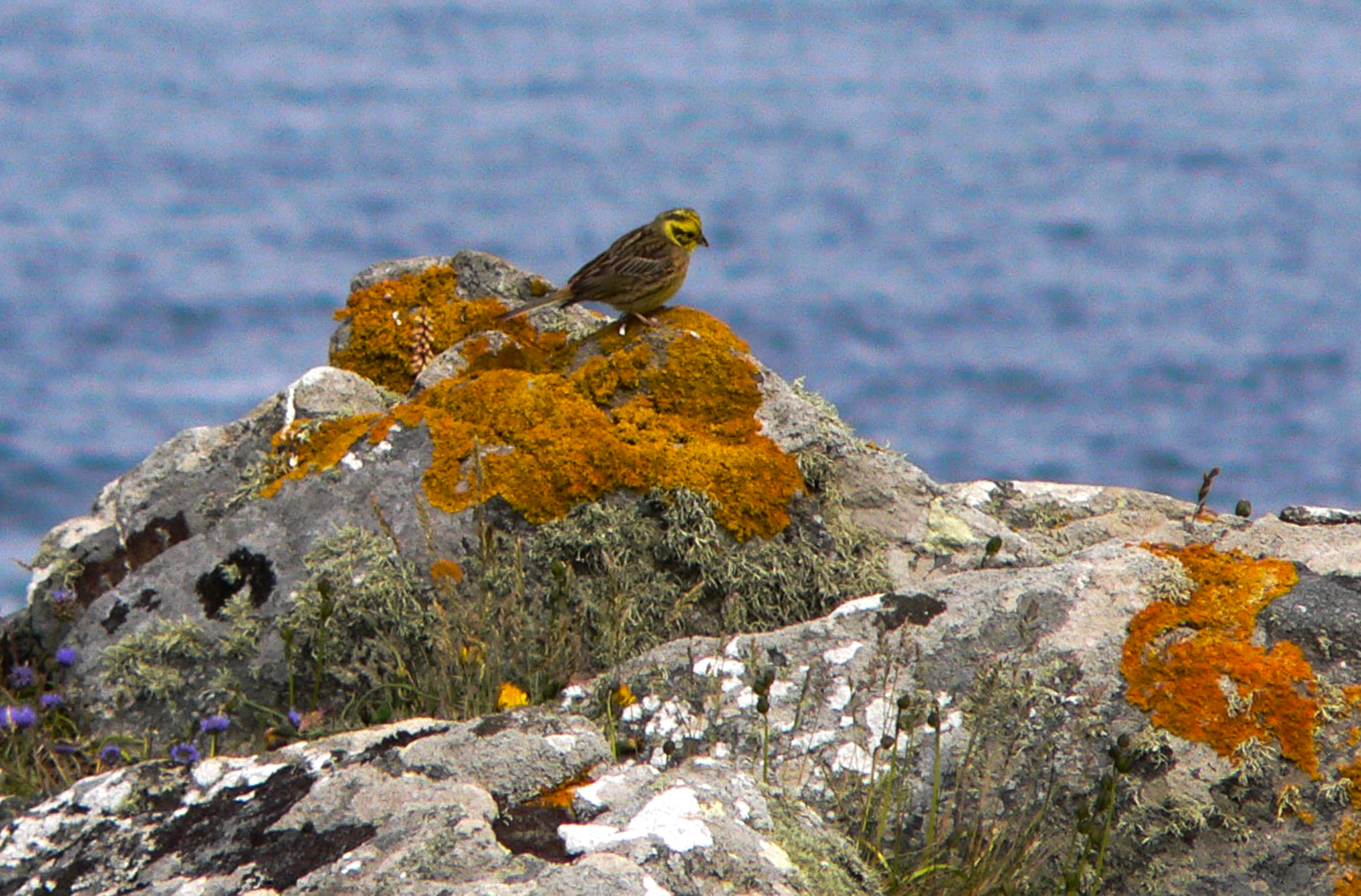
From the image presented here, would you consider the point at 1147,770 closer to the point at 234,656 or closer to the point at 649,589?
the point at 649,589

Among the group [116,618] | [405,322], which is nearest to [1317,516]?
[405,322]

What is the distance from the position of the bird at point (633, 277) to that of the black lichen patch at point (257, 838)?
368 cm

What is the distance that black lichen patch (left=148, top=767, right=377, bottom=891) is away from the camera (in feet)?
11.3

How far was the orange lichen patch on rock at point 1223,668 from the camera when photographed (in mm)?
4688

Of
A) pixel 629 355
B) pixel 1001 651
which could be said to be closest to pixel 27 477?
pixel 629 355

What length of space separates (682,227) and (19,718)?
12.5ft

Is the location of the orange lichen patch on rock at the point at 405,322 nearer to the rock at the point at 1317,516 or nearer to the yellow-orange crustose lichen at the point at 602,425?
the yellow-orange crustose lichen at the point at 602,425

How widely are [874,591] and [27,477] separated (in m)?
27.1

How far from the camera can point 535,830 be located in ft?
11.6

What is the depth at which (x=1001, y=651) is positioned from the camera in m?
5.07

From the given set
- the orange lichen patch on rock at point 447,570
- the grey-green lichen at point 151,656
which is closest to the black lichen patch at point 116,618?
the grey-green lichen at point 151,656

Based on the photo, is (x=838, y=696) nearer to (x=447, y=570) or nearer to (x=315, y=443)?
(x=447, y=570)

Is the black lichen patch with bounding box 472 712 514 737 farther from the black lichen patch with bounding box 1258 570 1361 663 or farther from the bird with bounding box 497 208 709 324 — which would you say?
the bird with bounding box 497 208 709 324

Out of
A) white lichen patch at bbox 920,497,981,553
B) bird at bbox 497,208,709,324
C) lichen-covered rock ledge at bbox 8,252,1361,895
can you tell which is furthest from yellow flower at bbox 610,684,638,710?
bird at bbox 497,208,709,324
